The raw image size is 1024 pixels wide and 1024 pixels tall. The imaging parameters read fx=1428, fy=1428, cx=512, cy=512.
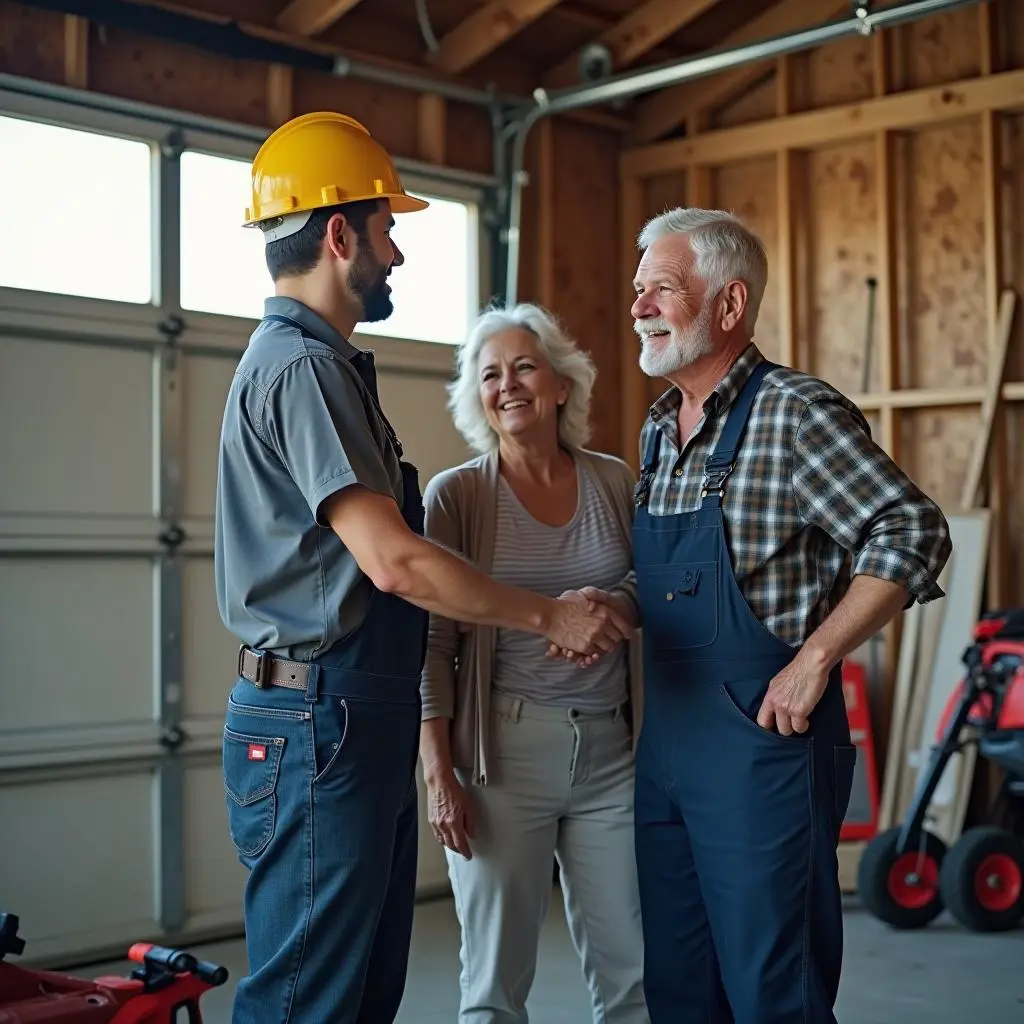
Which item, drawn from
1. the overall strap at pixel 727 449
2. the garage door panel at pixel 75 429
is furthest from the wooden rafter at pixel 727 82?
the overall strap at pixel 727 449

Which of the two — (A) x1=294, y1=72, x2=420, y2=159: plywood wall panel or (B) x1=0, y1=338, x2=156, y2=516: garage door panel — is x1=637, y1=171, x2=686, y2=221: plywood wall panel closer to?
(A) x1=294, y1=72, x2=420, y2=159: plywood wall panel

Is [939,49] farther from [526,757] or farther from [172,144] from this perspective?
[526,757]

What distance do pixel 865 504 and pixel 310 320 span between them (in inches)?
39.0

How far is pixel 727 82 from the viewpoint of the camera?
21.6 ft

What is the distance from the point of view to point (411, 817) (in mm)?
2551

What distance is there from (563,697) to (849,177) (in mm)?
4074

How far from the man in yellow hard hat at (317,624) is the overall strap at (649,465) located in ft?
1.58

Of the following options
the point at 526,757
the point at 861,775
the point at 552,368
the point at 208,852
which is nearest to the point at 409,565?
the point at 526,757

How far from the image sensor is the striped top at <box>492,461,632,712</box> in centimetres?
303

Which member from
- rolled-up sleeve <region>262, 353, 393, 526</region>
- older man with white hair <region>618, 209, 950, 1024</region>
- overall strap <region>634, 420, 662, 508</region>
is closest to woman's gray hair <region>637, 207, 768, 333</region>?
older man with white hair <region>618, 209, 950, 1024</region>

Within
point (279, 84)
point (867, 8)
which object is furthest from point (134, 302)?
point (867, 8)

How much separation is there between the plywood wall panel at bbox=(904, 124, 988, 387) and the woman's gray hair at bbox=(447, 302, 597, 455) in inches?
126

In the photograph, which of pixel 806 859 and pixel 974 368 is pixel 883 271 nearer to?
pixel 974 368

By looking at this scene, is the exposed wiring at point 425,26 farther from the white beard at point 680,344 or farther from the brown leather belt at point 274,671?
the brown leather belt at point 274,671
